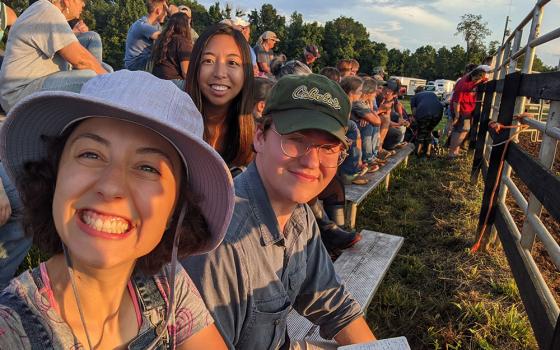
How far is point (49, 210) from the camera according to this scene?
4.14 feet

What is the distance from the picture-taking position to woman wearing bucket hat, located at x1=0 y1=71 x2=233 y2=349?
41.9 inches

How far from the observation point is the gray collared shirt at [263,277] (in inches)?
59.5

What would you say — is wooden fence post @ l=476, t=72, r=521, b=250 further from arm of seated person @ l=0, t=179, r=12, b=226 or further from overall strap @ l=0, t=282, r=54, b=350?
overall strap @ l=0, t=282, r=54, b=350

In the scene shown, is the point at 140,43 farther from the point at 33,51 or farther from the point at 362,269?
the point at 362,269

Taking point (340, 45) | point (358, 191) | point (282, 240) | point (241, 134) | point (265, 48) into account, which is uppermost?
point (340, 45)

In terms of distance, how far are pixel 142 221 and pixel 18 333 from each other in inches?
14.7

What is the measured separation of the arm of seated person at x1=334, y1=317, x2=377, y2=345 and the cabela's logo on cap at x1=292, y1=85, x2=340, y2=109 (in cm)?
97

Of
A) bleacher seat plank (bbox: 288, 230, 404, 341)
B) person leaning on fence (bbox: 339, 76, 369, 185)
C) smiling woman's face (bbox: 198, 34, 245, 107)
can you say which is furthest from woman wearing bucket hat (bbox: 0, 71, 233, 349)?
person leaning on fence (bbox: 339, 76, 369, 185)

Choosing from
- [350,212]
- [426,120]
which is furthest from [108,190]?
[426,120]

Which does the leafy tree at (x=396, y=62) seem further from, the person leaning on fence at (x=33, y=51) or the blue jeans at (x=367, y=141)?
the person leaning on fence at (x=33, y=51)

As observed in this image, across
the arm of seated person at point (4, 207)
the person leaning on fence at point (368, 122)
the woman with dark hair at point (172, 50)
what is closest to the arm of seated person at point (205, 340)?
the arm of seated person at point (4, 207)

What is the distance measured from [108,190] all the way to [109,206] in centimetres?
4

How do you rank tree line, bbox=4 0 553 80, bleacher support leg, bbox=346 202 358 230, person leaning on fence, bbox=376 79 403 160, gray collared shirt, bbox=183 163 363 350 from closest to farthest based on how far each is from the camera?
gray collared shirt, bbox=183 163 363 350
bleacher support leg, bbox=346 202 358 230
person leaning on fence, bbox=376 79 403 160
tree line, bbox=4 0 553 80

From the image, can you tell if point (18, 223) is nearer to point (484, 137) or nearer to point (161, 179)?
point (161, 179)
